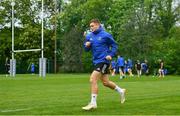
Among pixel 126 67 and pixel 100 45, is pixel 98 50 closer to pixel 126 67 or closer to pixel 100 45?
pixel 100 45

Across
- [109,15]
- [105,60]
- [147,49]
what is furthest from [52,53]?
[105,60]

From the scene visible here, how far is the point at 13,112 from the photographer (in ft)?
38.2

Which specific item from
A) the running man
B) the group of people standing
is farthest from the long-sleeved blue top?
the group of people standing

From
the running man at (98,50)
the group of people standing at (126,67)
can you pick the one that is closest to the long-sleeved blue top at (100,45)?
the running man at (98,50)

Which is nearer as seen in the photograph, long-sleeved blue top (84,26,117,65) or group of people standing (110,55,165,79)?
long-sleeved blue top (84,26,117,65)

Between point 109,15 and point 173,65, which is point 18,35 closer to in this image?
point 109,15

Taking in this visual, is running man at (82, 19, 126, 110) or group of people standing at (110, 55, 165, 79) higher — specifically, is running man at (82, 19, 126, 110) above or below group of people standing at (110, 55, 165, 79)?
below

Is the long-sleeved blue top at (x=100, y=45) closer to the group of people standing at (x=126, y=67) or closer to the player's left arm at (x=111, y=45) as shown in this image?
the player's left arm at (x=111, y=45)

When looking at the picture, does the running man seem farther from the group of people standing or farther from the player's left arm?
the group of people standing

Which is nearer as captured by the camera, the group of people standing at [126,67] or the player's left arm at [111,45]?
the player's left arm at [111,45]

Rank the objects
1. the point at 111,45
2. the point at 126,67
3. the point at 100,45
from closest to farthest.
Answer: the point at 100,45 < the point at 111,45 < the point at 126,67

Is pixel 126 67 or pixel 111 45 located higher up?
pixel 126 67

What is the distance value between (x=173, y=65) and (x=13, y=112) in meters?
64.4

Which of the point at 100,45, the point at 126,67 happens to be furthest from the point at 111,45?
the point at 126,67
